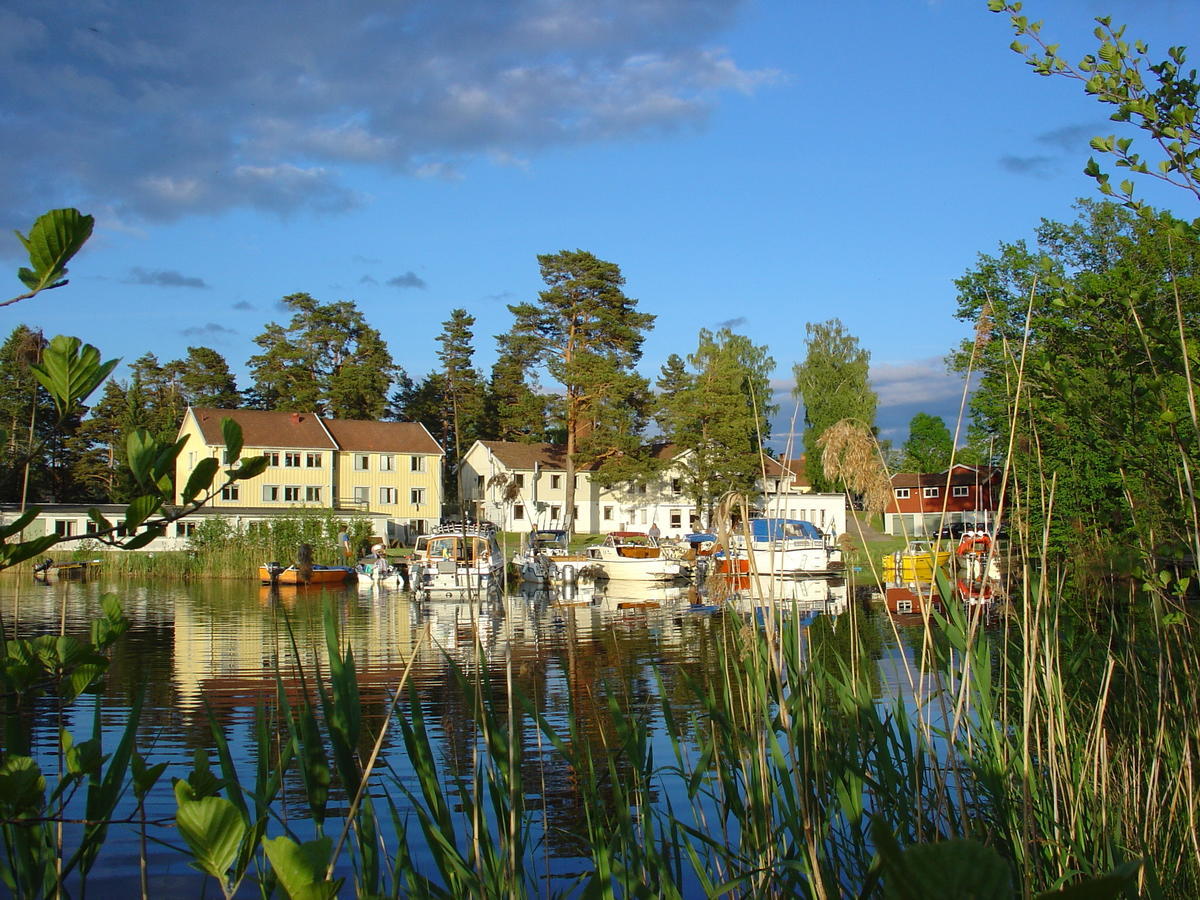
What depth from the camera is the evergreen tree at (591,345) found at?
54656 millimetres

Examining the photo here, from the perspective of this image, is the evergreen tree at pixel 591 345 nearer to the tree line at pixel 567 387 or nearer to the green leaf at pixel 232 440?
the tree line at pixel 567 387

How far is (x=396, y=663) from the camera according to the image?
56.9 ft

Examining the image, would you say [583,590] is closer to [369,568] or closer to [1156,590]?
[369,568]

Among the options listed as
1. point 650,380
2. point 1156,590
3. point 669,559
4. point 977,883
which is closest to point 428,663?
point 1156,590

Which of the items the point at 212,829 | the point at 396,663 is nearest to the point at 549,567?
the point at 396,663

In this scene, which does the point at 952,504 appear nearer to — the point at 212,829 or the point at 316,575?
the point at 212,829

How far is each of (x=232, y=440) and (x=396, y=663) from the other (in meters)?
16.0

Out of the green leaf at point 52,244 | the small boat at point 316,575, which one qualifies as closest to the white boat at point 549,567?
the small boat at point 316,575

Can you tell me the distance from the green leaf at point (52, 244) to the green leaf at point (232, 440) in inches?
15.1

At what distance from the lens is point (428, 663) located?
17.5 m

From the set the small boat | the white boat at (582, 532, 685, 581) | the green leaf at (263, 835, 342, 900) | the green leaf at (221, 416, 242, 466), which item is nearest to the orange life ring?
the green leaf at (221, 416, 242, 466)

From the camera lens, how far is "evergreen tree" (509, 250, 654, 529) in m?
54.7

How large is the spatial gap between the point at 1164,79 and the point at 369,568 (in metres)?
37.5

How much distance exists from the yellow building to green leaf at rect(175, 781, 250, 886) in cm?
5662
